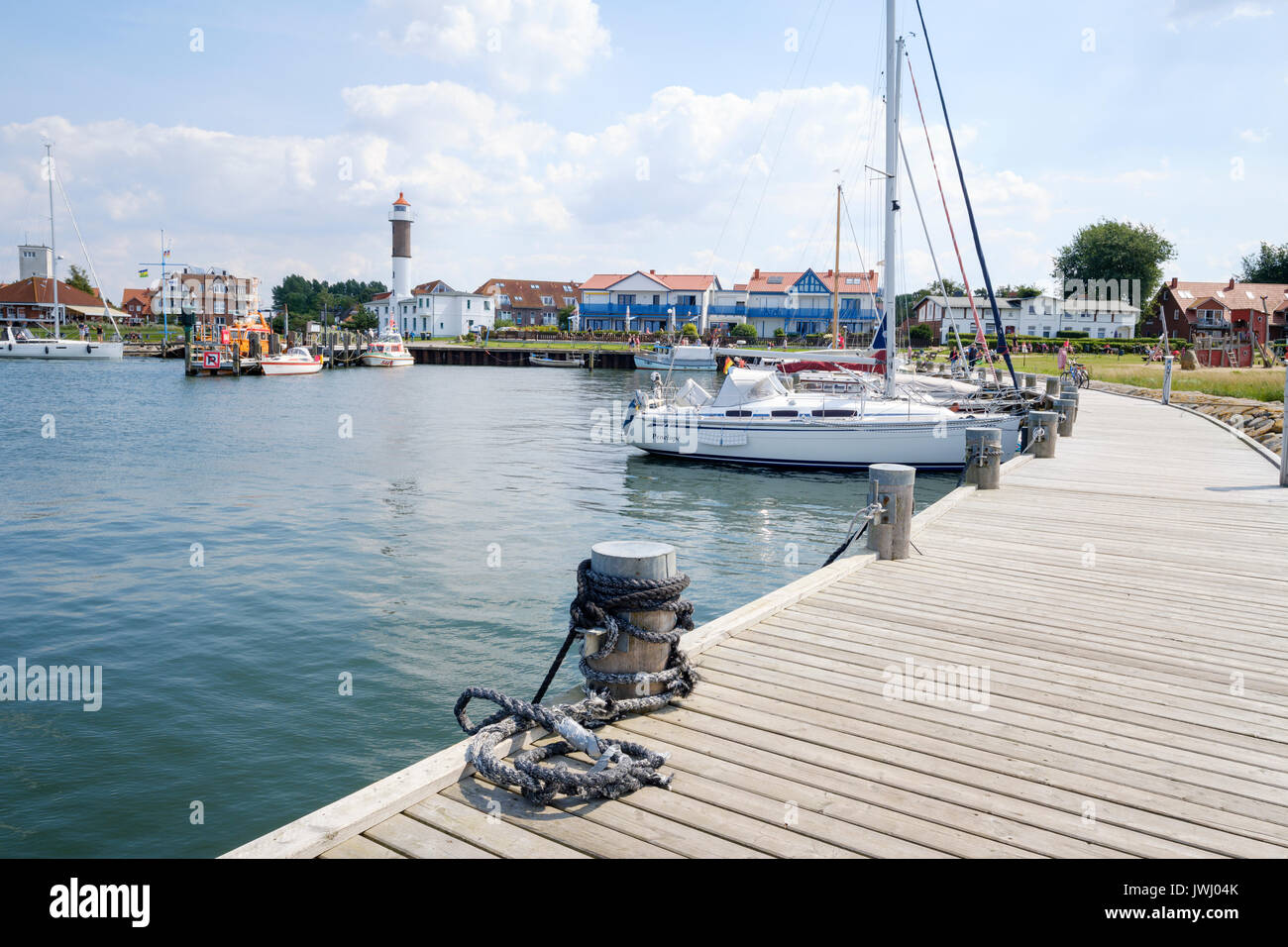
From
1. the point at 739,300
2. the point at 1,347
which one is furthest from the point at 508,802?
the point at 739,300

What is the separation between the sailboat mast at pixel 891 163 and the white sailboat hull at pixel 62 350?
259 feet

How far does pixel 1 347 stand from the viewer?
78.7m

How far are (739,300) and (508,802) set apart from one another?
108m

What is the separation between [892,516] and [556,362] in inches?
3213

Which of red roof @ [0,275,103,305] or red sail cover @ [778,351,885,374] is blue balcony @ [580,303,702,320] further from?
red sail cover @ [778,351,885,374]

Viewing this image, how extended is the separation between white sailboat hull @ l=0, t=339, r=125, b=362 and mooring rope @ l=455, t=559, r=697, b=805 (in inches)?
3564

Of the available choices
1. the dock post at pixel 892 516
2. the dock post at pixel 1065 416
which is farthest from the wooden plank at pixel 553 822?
the dock post at pixel 1065 416

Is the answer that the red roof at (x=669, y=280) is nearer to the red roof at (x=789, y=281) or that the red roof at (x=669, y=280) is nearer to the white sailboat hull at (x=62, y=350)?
the red roof at (x=789, y=281)

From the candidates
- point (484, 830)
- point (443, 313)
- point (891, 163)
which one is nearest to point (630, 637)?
point (484, 830)

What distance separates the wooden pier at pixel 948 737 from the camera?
12.0 feet

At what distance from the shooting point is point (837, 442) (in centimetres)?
2241

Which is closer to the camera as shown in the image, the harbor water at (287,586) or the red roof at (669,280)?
the harbor water at (287,586)

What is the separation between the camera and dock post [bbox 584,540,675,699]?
4785 mm
